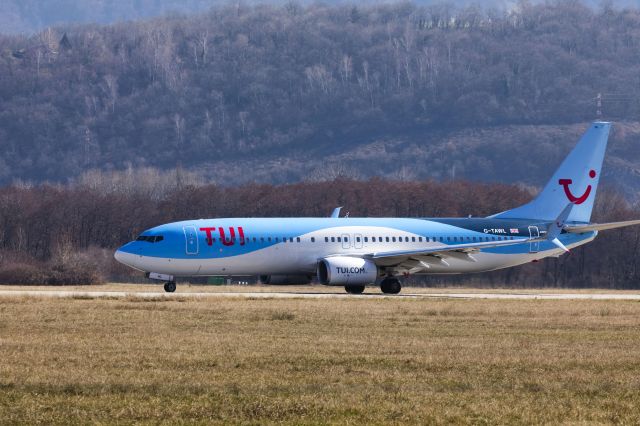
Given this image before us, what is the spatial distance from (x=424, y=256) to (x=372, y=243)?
9.32 feet

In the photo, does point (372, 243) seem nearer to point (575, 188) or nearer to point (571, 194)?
point (571, 194)

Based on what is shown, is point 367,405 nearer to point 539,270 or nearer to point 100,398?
point 100,398

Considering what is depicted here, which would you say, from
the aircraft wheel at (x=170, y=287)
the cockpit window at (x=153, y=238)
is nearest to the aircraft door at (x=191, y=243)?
the cockpit window at (x=153, y=238)

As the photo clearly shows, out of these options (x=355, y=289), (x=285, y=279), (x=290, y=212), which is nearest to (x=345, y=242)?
(x=355, y=289)

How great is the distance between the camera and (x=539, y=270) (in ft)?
310

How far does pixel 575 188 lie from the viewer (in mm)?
64125

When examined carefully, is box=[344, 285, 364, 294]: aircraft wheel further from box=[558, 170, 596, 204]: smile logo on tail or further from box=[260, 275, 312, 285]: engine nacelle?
box=[558, 170, 596, 204]: smile logo on tail

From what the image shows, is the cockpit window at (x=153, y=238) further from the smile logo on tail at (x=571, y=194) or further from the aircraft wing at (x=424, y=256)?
the smile logo on tail at (x=571, y=194)

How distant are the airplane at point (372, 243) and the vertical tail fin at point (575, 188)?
1.9 inches

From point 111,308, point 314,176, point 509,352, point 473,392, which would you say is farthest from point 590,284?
point 314,176

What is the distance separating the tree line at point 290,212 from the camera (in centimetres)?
9419

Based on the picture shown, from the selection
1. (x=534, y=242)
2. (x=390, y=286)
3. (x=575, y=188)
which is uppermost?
(x=575, y=188)

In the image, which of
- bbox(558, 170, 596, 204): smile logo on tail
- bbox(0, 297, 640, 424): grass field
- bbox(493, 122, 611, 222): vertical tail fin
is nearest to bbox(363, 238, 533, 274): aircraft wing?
bbox(493, 122, 611, 222): vertical tail fin

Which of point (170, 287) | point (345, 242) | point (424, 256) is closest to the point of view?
point (170, 287)
